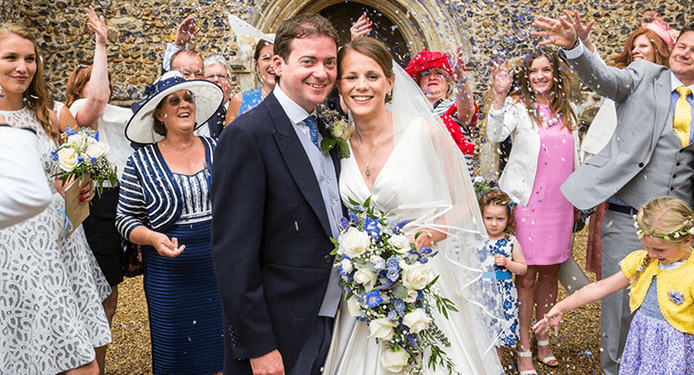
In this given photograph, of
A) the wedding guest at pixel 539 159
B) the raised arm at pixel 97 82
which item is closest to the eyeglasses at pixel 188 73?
the raised arm at pixel 97 82

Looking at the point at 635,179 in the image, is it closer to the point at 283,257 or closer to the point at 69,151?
the point at 283,257

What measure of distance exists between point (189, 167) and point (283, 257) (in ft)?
4.03

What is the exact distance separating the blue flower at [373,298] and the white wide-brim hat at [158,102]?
1.69m

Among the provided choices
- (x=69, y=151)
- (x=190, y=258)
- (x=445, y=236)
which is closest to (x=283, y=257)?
(x=445, y=236)

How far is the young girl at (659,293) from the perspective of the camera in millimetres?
2354

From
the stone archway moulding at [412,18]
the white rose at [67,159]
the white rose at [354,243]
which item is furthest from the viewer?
the stone archway moulding at [412,18]

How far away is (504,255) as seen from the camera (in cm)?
345

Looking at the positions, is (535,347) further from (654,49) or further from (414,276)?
(414,276)

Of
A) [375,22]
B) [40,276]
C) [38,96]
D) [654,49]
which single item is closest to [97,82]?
[38,96]

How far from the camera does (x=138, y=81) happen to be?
28.7 ft

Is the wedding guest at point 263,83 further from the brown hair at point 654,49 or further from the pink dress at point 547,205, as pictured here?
the brown hair at point 654,49

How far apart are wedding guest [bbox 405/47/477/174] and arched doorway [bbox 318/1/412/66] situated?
231 inches

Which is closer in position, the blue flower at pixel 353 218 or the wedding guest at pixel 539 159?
the blue flower at pixel 353 218

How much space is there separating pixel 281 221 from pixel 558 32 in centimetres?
179
